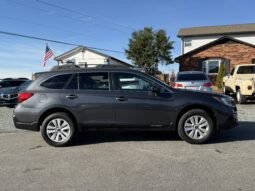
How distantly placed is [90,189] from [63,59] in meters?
41.2

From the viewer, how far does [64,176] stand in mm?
5949

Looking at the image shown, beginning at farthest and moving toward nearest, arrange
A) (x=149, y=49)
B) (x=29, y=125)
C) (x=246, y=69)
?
(x=149, y=49) → (x=246, y=69) → (x=29, y=125)

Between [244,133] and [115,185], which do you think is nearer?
[115,185]

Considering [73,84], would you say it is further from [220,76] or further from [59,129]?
[220,76]

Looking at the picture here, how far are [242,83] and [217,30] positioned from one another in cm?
2822

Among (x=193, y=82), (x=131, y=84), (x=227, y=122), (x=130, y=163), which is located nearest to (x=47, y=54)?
(x=193, y=82)

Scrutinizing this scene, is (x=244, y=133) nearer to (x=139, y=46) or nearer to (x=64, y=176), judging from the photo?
(x=64, y=176)

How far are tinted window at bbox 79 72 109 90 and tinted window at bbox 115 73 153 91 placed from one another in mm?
269

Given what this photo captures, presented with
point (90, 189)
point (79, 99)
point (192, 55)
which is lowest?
point (90, 189)

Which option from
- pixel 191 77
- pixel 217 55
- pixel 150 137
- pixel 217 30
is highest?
pixel 217 30

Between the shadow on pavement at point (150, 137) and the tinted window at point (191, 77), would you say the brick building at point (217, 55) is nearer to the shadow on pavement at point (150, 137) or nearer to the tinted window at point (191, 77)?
the tinted window at point (191, 77)

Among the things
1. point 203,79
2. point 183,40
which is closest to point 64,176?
point 203,79

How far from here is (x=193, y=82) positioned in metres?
16.2

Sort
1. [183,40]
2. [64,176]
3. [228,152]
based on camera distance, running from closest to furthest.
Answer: [64,176] → [228,152] → [183,40]
